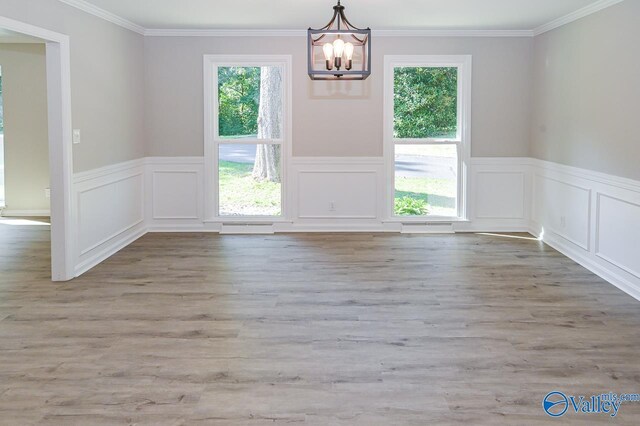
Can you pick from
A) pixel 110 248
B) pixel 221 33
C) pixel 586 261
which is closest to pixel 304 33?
pixel 221 33

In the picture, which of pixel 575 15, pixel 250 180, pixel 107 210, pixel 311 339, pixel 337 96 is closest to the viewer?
pixel 311 339

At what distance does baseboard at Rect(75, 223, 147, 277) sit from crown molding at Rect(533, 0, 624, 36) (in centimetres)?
501

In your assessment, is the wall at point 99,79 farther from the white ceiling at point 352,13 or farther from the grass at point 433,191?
the grass at point 433,191

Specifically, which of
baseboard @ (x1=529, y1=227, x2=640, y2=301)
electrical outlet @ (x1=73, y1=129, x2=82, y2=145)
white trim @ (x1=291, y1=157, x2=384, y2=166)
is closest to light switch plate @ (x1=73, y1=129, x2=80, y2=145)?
electrical outlet @ (x1=73, y1=129, x2=82, y2=145)

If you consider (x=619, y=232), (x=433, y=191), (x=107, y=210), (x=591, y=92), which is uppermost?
(x=591, y=92)

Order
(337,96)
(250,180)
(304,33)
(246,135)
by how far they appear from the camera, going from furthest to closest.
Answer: (250,180) < (246,135) < (337,96) < (304,33)

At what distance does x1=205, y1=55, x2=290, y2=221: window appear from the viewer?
8250mm

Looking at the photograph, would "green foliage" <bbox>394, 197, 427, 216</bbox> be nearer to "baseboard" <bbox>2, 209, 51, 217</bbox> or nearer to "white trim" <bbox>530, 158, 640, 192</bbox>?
"white trim" <bbox>530, 158, 640, 192</bbox>

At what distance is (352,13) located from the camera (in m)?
6.79

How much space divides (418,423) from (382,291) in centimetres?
245

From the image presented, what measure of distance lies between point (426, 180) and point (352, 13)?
97.4 inches

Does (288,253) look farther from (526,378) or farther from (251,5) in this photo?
(526,378)

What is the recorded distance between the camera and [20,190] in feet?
31.4

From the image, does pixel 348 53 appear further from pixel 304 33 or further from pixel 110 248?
pixel 110 248
